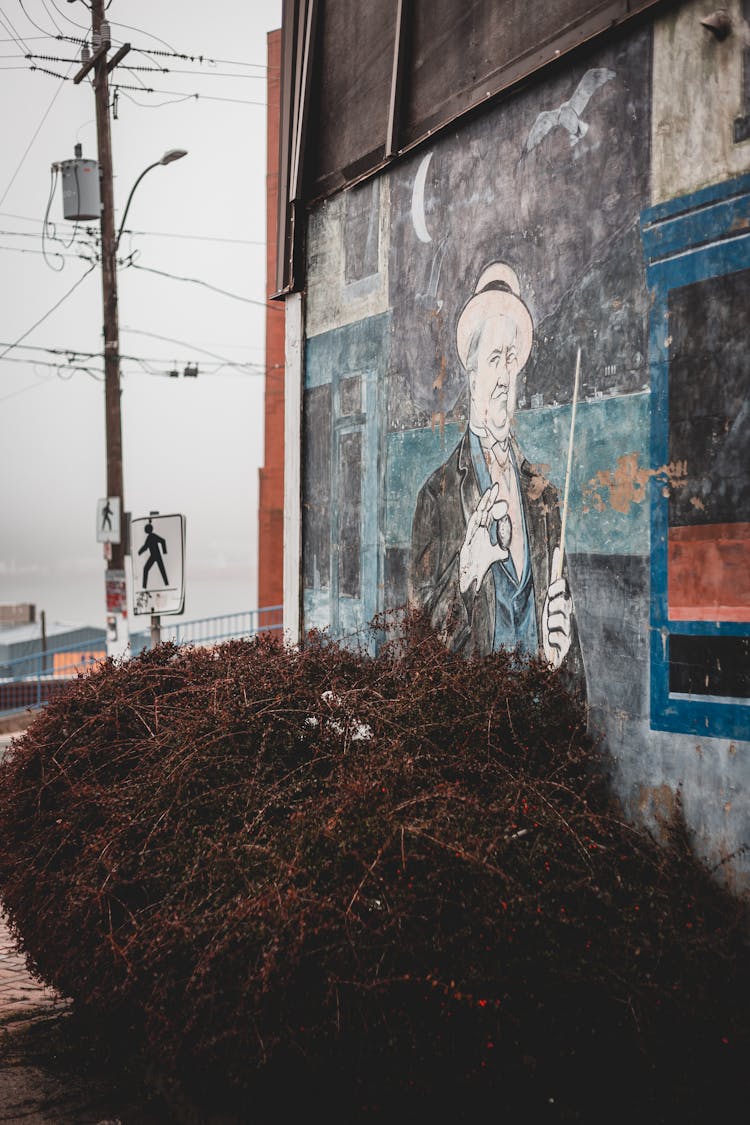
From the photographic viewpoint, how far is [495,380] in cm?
722

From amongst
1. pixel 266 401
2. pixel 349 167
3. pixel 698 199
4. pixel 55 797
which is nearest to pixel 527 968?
pixel 55 797

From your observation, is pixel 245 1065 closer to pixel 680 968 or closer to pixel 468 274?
pixel 680 968

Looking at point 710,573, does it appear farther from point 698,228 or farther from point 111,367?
point 111,367

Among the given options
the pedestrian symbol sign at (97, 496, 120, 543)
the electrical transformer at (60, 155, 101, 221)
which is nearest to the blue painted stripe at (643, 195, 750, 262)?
the pedestrian symbol sign at (97, 496, 120, 543)

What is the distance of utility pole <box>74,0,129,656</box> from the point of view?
56.7 feet

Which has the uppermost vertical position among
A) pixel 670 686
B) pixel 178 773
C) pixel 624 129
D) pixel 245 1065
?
pixel 624 129

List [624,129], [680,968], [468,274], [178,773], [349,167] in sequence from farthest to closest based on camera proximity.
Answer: [349,167] → [468,274] → [624,129] → [178,773] → [680,968]

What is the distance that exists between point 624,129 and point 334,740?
157 inches

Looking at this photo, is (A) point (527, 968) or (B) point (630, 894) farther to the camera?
(B) point (630, 894)

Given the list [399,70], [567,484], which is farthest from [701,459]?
[399,70]

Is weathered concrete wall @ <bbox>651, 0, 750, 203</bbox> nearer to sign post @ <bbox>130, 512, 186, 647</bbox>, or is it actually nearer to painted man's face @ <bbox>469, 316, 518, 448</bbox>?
painted man's face @ <bbox>469, 316, 518, 448</bbox>

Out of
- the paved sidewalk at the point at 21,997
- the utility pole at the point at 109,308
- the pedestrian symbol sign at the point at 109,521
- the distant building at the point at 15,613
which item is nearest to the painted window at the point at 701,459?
the paved sidewalk at the point at 21,997

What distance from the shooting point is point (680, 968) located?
171 inches

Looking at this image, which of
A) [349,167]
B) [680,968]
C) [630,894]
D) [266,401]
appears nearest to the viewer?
[680,968]
